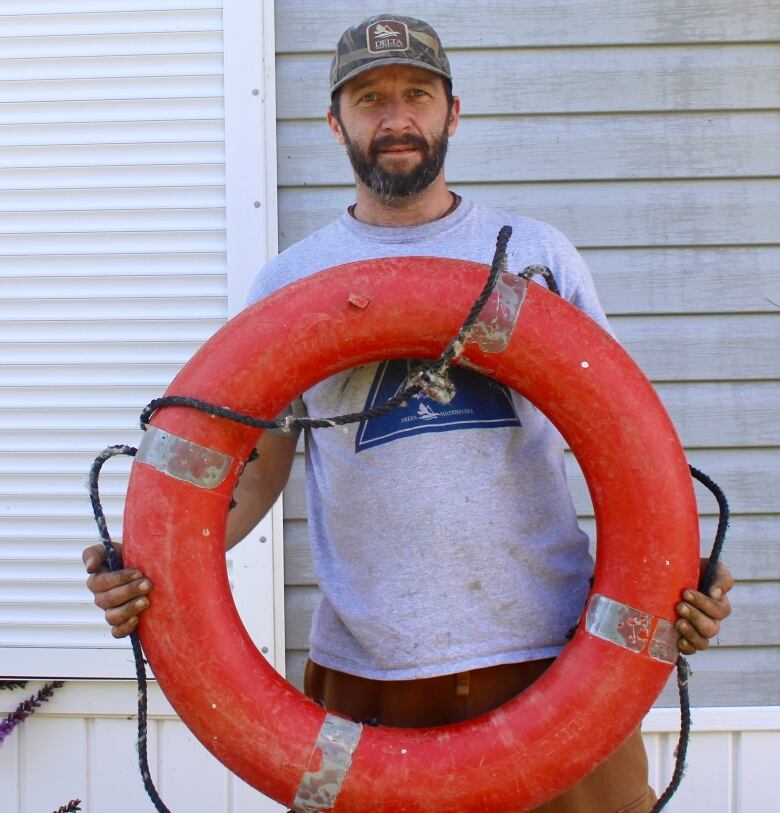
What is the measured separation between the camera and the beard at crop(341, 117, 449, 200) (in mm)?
1418

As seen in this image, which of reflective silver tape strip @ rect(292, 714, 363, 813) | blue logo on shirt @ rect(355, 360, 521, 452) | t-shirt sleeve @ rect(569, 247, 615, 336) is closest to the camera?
reflective silver tape strip @ rect(292, 714, 363, 813)

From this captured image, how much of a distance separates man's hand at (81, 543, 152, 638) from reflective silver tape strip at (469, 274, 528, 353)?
576 millimetres

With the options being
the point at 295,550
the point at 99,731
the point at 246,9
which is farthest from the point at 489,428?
the point at 99,731

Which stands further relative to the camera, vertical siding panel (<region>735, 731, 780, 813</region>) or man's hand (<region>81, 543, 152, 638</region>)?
vertical siding panel (<region>735, 731, 780, 813</region>)

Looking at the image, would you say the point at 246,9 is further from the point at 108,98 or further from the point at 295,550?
the point at 295,550

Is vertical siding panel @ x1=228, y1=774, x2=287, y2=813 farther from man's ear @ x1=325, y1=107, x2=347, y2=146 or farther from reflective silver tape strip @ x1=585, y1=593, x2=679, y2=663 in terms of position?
man's ear @ x1=325, y1=107, x2=347, y2=146

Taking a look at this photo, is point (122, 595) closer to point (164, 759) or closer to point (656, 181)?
point (164, 759)

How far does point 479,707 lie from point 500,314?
1.92 ft

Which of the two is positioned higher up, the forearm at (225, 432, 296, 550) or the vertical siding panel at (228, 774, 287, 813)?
the forearm at (225, 432, 296, 550)

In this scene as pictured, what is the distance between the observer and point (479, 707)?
4.42 feet

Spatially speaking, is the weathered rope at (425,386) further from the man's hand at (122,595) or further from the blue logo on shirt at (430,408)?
the man's hand at (122,595)

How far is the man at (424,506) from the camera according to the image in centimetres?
132

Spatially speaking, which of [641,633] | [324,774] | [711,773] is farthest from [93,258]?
[711,773]

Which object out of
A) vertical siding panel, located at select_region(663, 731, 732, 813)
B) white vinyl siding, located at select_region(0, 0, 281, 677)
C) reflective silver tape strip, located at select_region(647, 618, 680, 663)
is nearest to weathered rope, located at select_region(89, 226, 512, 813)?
reflective silver tape strip, located at select_region(647, 618, 680, 663)
